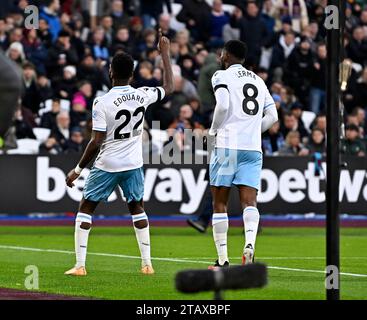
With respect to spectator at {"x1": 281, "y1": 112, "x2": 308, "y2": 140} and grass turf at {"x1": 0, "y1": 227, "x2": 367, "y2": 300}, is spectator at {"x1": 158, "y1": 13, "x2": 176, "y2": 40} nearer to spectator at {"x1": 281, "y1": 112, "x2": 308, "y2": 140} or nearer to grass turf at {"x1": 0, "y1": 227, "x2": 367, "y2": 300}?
spectator at {"x1": 281, "y1": 112, "x2": 308, "y2": 140}

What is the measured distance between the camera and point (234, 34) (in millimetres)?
28594

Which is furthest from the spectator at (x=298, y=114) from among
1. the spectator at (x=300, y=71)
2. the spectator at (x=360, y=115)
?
the spectator at (x=300, y=71)

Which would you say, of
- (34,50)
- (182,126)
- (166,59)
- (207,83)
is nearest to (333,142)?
(166,59)

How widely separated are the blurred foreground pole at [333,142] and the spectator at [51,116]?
16.4 m

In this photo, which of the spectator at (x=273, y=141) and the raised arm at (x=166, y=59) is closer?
the raised arm at (x=166, y=59)

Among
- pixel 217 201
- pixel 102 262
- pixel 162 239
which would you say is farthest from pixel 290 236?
pixel 217 201

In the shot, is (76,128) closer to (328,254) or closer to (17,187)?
(17,187)

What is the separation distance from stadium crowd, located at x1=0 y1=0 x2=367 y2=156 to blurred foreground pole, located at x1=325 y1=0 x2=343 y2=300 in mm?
14872

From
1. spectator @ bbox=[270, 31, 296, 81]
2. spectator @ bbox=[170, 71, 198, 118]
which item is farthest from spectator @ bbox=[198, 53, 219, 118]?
spectator @ bbox=[270, 31, 296, 81]

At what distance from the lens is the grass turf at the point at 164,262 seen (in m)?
12.3

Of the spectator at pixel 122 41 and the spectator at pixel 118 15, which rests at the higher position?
the spectator at pixel 118 15

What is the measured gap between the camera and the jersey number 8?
1387 cm

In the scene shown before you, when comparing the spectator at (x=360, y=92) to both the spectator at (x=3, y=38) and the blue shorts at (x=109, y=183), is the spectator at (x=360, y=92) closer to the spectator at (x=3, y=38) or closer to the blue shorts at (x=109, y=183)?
the spectator at (x=3, y=38)
